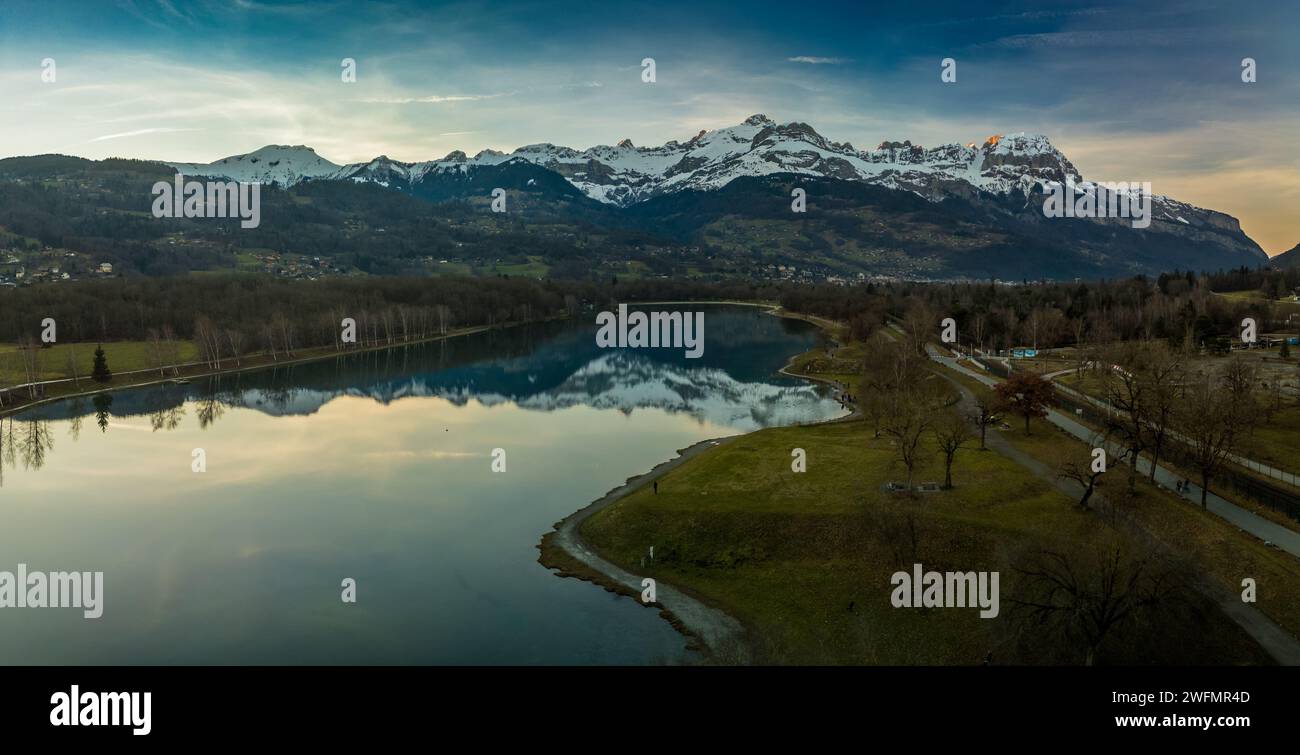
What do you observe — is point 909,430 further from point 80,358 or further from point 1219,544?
point 80,358

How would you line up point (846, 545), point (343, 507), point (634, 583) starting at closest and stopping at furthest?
point (634, 583)
point (846, 545)
point (343, 507)

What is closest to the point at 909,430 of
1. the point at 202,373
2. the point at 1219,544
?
the point at 1219,544

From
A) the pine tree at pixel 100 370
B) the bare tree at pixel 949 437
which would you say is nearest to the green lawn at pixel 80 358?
the pine tree at pixel 100 370

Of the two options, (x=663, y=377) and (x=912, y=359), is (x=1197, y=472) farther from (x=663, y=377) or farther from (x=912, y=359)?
(x=663, y=377)

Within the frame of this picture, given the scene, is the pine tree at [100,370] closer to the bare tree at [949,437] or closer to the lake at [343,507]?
the lake at [343,507]

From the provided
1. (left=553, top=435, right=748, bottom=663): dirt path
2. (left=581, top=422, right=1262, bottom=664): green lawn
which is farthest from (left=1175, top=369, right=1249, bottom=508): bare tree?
(left=553, top=435, right=748, bottom=663): dirt path
